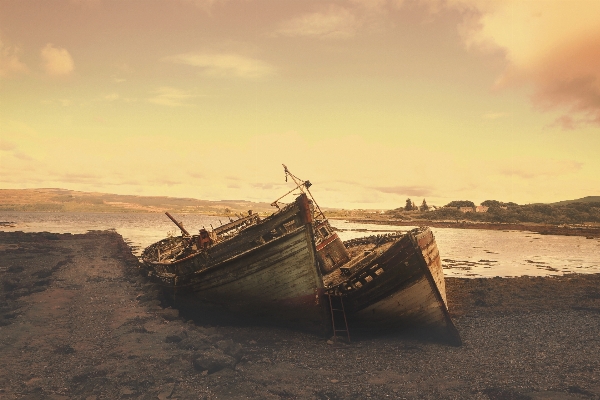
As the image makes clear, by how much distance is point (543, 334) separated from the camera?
14727 mm

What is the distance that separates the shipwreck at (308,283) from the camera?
1312cm

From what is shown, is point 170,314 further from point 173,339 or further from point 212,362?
point 212,362

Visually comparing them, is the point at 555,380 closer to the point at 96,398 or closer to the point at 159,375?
the point at 159,375

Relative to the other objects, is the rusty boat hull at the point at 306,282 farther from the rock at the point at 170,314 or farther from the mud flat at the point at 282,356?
the rock at the point at 170,314

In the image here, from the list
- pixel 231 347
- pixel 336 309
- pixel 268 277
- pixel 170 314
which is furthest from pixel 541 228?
pixel 231 347

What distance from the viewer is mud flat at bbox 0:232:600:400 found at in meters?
10.3

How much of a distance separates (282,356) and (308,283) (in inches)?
106

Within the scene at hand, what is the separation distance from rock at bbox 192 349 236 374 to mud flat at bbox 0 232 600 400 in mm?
42

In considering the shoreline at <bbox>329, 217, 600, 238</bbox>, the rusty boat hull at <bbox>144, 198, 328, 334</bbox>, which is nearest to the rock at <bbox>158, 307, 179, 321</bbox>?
the rusty boat hull at <bbox>144, 198, 328, 334</bbox>

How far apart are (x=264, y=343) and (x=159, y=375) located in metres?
3.89

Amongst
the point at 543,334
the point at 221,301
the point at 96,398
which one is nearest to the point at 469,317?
the point at 543,334

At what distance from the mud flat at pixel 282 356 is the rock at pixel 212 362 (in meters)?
0.04

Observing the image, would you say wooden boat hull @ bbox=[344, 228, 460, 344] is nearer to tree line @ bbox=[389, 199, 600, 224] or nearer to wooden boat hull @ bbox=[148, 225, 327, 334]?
wooden boat hull @ bbox=[148, 225, 327, 334]

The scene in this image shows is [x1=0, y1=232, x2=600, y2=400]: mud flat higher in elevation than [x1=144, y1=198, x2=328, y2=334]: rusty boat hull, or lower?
lower
